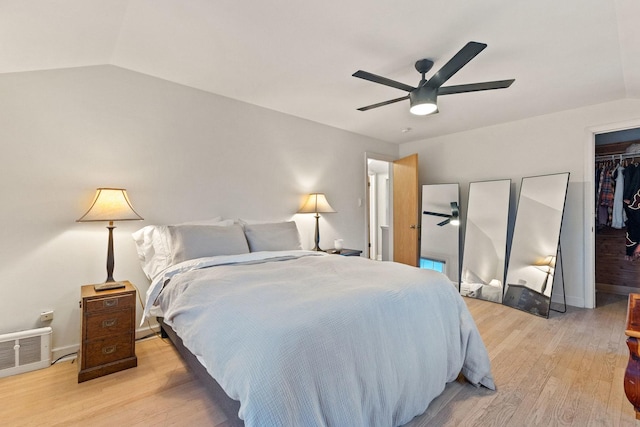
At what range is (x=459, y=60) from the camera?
1771 millimetres

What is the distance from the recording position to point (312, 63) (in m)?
2.37

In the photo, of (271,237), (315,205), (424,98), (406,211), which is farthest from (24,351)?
(406,211)

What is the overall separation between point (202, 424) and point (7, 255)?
187 cm

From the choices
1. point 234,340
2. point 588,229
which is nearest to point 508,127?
point 588,229

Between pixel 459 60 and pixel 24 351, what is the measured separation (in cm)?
352

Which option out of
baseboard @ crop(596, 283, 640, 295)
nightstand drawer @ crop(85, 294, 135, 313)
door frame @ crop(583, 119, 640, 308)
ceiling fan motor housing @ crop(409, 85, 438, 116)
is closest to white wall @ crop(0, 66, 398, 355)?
nightstand drawer @ crop(85, 294, 135, 313)

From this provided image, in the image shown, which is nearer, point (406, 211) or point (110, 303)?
point (110, 303)

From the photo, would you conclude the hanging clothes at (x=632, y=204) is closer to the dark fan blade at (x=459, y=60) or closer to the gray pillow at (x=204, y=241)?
the dark fan blade at (x=459, y=60)

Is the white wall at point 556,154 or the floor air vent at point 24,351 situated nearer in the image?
the floor air vent at point 24,351

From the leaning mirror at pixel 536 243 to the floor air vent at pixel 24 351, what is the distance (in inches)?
176

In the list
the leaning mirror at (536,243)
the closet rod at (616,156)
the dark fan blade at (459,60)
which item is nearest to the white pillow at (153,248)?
the dark fan blade at (459,60)

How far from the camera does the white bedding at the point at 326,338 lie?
107 centimetres

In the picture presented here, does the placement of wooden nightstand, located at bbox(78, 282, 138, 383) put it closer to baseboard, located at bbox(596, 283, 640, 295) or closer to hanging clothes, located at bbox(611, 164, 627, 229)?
hanging clothes, located at bbox(611, 164, 627, 229)

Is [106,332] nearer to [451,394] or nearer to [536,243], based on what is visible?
[451,394]
